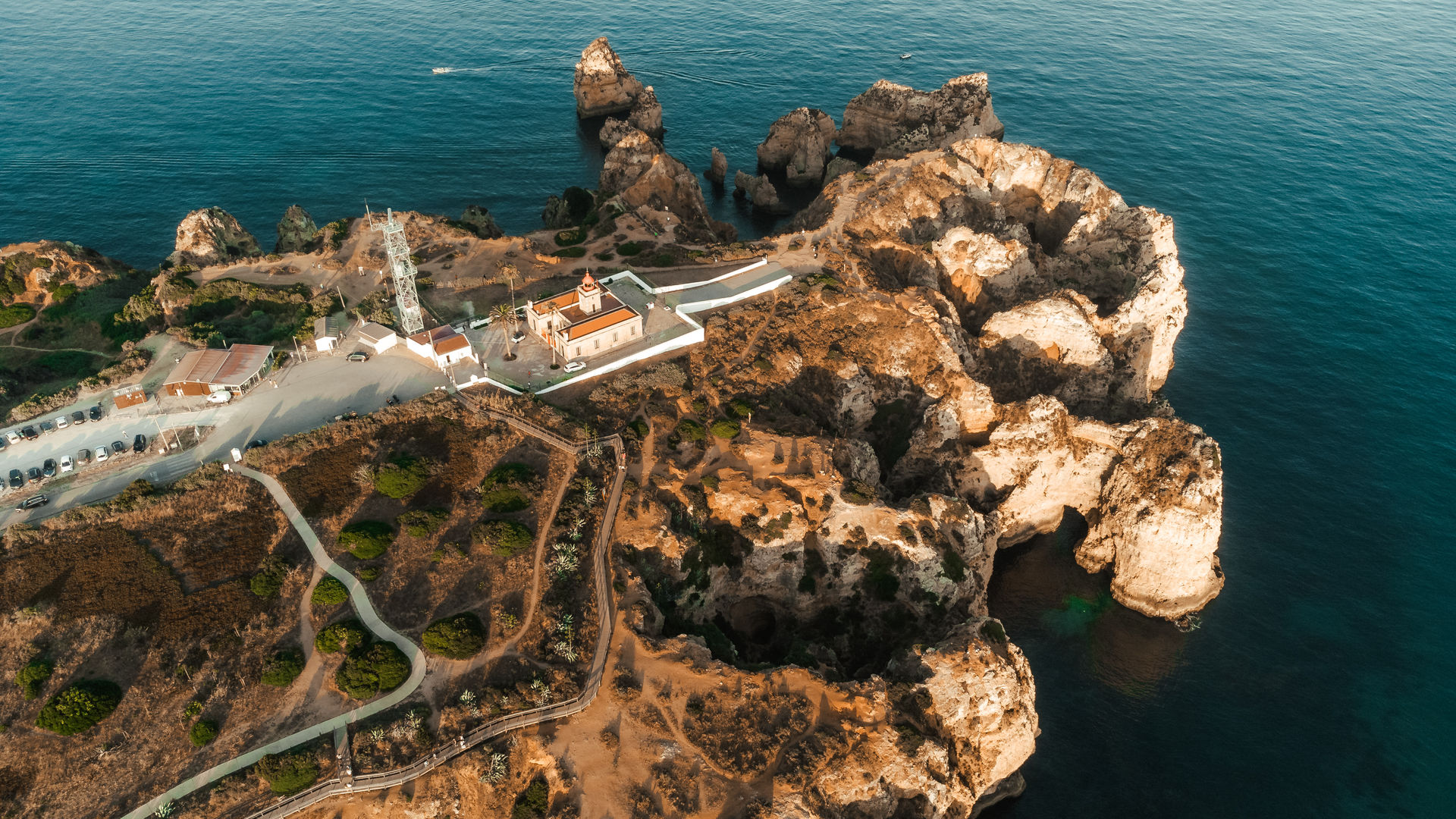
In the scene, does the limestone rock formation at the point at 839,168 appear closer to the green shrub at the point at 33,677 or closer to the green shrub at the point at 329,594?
the green shrub at the point at 329,594

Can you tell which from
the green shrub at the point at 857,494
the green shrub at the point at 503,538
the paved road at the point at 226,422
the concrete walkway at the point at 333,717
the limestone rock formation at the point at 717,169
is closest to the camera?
the concrete walkway at the point at 333,717

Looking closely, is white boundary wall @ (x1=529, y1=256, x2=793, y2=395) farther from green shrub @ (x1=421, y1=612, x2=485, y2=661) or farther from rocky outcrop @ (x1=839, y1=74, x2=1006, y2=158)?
rocky outcrop @ (x1=839, y1=74, x2=1006, y2=158)

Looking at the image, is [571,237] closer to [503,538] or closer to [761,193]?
[761,193]

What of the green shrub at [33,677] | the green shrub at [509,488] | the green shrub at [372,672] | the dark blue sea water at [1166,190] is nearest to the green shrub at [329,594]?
the green shrub at [372,672]

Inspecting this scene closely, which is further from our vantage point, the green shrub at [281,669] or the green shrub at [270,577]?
the green shrub at [270,577]

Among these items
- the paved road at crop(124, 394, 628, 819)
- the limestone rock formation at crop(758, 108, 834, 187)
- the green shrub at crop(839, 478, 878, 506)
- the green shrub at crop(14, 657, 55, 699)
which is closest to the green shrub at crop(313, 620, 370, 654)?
the paved road at crop(124, 394, 628, 819)

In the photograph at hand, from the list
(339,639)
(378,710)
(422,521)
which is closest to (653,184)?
(422,521)
